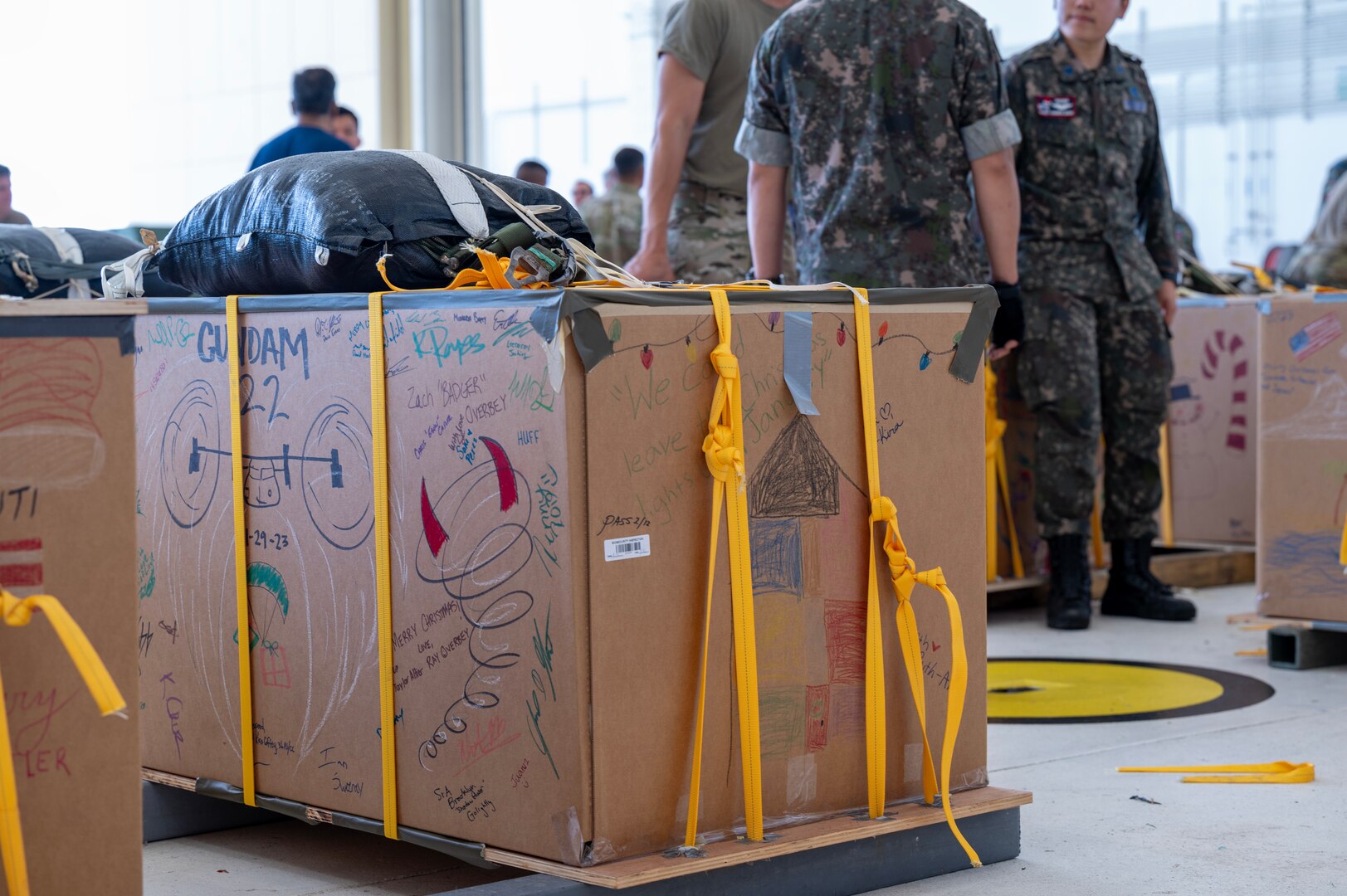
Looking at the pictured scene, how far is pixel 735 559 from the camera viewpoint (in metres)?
1.84

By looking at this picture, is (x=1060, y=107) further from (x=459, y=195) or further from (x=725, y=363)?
(x=725, y=363)

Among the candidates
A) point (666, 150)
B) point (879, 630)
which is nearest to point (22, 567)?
point (879, 630)

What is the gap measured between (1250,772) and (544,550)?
1344mm

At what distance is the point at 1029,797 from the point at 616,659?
2.18ft

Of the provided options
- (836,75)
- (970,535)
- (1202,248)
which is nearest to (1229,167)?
(1202,248)

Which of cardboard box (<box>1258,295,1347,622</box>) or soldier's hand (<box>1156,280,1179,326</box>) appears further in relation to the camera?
soldier's hand (<box>1156,280,1179,326</box>)

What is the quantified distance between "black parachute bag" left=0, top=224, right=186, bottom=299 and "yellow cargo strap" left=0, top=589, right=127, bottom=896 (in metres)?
1.24

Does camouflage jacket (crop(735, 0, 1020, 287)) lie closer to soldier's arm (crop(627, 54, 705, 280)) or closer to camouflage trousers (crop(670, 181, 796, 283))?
soldier's arm (crop(627, 54, 705, 280))

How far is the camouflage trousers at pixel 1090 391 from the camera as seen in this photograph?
3898 millimetres

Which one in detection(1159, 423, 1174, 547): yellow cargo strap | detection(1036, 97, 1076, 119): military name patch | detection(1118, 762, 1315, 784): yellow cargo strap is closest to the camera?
detection(1118, 762, 1315, 784): yellow cargo strap

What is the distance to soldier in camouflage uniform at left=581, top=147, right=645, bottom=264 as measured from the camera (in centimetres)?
744

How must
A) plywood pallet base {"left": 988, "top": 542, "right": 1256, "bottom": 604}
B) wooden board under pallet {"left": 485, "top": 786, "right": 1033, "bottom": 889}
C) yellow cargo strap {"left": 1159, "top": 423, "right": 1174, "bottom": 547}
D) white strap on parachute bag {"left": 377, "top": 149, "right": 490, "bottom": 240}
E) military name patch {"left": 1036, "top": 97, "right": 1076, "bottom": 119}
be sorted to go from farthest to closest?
yellow cargo strap {"left": 1159, "top": 423, "right": 1174, "bottom": 547}
plywood pallet base {"left": 988, "top": 542, "right": 1256, "bottom": 604}
military name patch {"left": 1036, "top": 97, "right": 1076, "bottom": 119}
white strap on parachute bag {"left": 377, "top": 149, "right": 490, "bottom": 240}
wooden board under pallet {"left": 485, "top": 786, "right": 1033, "bottom": 889}

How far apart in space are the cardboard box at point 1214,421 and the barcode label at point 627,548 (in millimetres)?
3563

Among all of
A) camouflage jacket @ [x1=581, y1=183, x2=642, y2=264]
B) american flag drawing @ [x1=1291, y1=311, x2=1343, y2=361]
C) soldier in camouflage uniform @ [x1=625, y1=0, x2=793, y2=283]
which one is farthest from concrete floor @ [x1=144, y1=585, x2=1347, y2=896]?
camouflage jacket @ [x1=581, y1=183, x2=642, y2=264]
